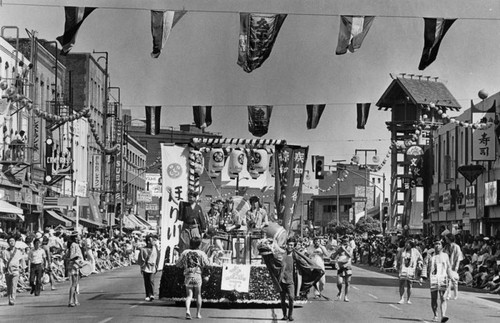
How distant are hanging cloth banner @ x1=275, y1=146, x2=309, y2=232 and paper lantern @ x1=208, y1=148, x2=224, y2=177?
1.57m

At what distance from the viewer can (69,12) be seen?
23.0 metres

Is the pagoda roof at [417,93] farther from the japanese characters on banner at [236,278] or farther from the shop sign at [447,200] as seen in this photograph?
the japanese characters on banner at [236,278]

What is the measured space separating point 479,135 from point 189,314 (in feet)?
109

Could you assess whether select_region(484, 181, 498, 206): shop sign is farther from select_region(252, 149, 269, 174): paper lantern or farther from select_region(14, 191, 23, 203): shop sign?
select_region(252, 149, 269, 174): paper lantern

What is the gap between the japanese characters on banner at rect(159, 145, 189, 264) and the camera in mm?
26172

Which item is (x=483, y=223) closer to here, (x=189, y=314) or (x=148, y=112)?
(x=148, y=112)

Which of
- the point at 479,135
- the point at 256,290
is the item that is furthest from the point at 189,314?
the point at 479,135

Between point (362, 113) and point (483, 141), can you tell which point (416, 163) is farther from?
point (362, 113)

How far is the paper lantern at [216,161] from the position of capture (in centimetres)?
2762

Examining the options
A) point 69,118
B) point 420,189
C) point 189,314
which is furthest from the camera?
point 420,189

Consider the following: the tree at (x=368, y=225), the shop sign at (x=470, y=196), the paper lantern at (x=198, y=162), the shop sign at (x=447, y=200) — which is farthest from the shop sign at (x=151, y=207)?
the paper lantern at (x=198, y=162)

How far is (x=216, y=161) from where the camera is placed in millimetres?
27750

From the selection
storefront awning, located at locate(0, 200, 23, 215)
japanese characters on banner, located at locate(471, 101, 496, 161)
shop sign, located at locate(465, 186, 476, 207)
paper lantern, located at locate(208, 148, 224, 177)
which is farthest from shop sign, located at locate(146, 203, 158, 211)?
paper lantern, located at locate(208, 148, 224, 177)

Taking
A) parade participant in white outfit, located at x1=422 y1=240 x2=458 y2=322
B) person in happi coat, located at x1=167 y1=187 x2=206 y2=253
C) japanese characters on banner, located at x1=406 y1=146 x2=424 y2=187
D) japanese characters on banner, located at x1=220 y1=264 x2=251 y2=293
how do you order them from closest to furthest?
1. parade participant in white outfit, located at x1=422 y1=240 x2=458 y2=322
2. japanese characters on banner, located at x1=220 y1=264 x2=251 y2=293
3. person in happi coat, located at x1=167 y1=187 x2=206 y2=253
4. japanese characters on banner, located at x1=406 y1=146 x2=424 y2=187
